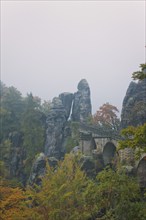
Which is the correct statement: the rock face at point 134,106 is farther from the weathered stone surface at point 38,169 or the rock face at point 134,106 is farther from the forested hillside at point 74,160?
the weathered stone surface at point 38,169

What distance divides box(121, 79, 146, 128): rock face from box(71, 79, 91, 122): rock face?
13.6m

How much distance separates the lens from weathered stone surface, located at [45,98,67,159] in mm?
48188

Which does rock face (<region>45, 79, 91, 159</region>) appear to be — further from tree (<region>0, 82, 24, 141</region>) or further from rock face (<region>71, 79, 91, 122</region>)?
tree (<region>0, 82, 24, 141</region>)

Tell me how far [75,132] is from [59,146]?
14.6 ft

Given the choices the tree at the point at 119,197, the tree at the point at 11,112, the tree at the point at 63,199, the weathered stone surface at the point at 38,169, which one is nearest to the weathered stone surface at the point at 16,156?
the tree at the point at 11,112

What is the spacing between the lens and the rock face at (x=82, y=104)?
188 ft

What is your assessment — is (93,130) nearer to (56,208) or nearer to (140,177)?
(140,177)

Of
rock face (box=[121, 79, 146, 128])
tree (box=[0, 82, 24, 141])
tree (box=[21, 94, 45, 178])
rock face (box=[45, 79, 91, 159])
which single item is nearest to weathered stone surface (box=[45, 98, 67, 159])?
rock face (box=[45, 79, 91, 159])

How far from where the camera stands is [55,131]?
49.7 m

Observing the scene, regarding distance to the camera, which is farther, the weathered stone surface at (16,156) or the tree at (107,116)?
the tree at (107,116)

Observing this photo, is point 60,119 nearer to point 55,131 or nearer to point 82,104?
point 55,131

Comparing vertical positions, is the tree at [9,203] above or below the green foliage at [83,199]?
below

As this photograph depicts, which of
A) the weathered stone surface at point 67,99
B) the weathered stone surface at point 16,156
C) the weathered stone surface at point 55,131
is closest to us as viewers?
the weathered stone surface at point 55,131

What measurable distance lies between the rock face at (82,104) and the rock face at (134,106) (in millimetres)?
13645
